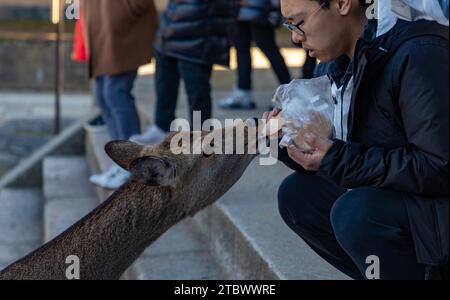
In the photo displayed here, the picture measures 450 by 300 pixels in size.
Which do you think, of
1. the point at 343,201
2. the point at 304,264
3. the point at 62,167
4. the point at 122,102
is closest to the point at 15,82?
the point at 62,167

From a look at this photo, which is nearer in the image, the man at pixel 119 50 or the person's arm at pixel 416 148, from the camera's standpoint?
the person's arm at pixel 416 148

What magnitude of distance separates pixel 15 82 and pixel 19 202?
8244 millimetres

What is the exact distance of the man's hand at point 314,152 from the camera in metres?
2.47

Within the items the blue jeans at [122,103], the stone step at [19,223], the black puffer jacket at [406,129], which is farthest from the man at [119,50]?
the black puffer jacket at [406,129]

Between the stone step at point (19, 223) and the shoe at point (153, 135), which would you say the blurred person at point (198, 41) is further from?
the stone step at point (19, 223)

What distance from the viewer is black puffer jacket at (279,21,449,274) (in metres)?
2.25

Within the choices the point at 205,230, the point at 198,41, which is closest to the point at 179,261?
the point at 205,230

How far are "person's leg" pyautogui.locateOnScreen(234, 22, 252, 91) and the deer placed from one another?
4076 millimetres

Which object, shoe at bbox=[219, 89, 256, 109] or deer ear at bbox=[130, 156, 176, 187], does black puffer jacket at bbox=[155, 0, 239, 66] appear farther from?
deer ear at bbox=[130, 156, 176, 187]

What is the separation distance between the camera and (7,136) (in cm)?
935

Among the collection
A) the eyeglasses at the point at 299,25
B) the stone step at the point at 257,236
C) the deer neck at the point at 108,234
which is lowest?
the stone step at the point at 257,236

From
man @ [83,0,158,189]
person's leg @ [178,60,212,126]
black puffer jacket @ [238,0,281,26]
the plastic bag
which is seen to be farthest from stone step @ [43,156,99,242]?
the plastic bag

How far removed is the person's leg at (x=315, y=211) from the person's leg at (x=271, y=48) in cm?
342

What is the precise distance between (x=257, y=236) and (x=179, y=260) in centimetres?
65
